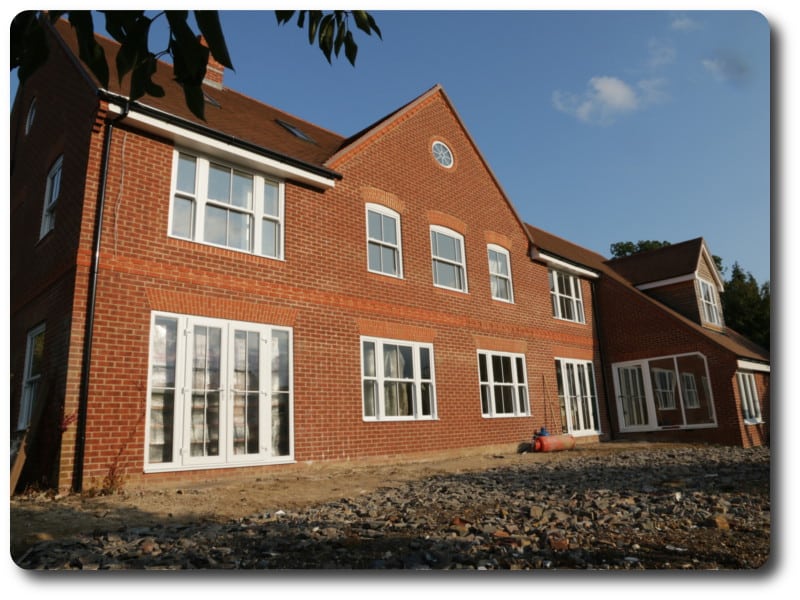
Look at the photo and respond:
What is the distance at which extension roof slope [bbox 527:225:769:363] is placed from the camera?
1382cm

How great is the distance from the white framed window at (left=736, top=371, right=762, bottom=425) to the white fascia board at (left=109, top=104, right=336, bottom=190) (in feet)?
36.2

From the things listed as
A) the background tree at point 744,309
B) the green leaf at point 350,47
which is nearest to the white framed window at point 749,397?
the background tree at point 744,309

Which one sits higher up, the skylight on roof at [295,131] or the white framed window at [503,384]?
the skylight on roof at [295,131]

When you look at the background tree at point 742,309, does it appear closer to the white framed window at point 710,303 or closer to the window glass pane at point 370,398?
the white framed window at point 710,303

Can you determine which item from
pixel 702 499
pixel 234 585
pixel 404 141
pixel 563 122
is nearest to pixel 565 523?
pixel 702 499

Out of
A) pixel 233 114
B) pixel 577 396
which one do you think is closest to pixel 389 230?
pixel 233 114

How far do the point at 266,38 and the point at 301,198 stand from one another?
471 centimetres

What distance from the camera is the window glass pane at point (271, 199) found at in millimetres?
9289

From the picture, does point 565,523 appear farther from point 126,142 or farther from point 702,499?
point 126,142

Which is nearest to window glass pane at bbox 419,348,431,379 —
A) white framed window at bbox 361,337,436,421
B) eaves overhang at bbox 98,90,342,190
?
white framed window at bbox 361,337,436,421

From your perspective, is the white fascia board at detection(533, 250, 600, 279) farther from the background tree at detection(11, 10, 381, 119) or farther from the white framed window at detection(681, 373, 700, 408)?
the background tree at detection(11, 10, 381, 119)

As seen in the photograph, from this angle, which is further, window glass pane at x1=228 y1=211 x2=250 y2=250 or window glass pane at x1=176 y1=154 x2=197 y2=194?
window glass pane at x1=228 y1=211 x2=250 y2=250

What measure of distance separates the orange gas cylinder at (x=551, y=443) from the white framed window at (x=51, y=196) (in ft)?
32.2
